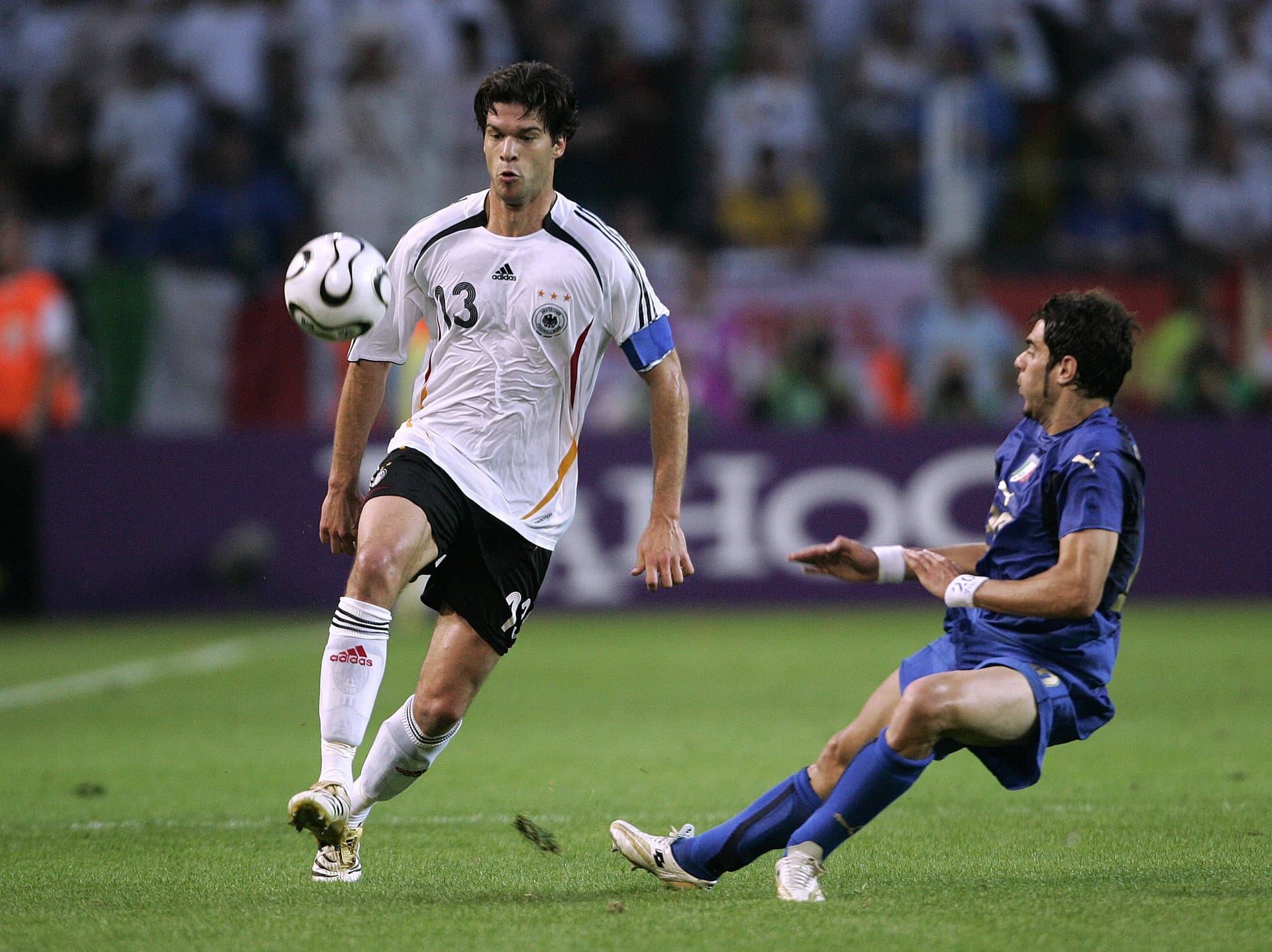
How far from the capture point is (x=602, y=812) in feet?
19.7

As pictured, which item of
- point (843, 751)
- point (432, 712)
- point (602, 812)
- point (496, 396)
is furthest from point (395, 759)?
point (843, 751)

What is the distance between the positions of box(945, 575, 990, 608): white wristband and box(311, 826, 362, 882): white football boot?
1.80 meters

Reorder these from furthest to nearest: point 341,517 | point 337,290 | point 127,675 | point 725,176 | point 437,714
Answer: point 725,176 → point 127,675 → point 341,517 → point 437,714 → point 337,290

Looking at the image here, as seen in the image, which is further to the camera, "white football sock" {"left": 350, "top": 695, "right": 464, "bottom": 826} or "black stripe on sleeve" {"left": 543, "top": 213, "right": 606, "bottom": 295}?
"black stripe on sleeve" {"left": 543, "top": 213, "right": 606, "bottom": 295}

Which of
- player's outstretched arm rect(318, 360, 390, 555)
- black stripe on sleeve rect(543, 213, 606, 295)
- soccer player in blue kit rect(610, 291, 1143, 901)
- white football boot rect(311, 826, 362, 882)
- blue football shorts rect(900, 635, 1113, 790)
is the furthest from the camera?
black stripe on sleeve rect(543, 213, 606, 295)

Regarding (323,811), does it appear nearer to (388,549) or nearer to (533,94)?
(388,549)

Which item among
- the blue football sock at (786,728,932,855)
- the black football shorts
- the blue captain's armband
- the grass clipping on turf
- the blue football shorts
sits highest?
the blue captain's armband

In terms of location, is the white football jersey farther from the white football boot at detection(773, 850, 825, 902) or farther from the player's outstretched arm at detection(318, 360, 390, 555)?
the white football boot at detection(773, 850, 825, 902)

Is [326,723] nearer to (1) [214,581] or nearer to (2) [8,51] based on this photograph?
(1) [214,581]

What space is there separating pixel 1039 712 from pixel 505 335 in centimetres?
190

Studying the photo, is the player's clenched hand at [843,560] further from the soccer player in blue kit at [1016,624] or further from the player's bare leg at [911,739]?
the player's bare leg at [911,739]

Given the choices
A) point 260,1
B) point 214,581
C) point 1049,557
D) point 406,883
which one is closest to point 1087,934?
point 1049,557

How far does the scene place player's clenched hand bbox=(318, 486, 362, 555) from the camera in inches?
199

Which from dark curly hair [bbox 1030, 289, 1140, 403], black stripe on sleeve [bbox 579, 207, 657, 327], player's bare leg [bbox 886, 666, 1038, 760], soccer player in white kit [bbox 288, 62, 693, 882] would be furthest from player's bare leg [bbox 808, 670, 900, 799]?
black stripe on sleeve [bbox 579, 207, 657, 327]
